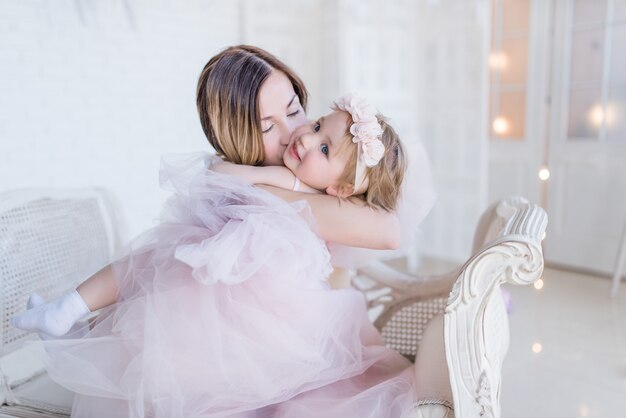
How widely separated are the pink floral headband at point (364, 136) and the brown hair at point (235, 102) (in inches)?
10.1

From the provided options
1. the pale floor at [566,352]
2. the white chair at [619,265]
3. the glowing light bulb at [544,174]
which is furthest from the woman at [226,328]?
the glowing light bulb at [544,174]

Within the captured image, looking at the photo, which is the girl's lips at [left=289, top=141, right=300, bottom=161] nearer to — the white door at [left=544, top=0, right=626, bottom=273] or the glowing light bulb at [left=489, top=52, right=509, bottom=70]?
the white door at [left=544, top=0, right=626, bottom=273]

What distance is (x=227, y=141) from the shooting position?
1464 millimetres

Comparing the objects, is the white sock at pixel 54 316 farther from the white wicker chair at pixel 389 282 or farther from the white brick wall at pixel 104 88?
the white brick wall at pixel 104 88

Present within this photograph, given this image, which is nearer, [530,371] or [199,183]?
[199,183]

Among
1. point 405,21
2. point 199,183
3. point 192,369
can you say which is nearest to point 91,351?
point 192,369

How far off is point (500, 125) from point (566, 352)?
7.82 ft

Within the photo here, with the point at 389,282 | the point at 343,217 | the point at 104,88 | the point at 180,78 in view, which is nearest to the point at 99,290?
the point at 343,217

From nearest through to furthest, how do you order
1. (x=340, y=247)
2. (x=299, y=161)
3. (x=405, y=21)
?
(x=299, y=161) < (x=340, y=247) < (x=405, y=21)

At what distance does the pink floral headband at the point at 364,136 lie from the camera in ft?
4.21

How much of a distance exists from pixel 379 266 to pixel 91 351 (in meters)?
0.98

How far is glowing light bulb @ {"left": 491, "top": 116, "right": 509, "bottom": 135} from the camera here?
473 cm

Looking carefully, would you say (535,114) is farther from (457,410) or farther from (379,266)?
(457,410)

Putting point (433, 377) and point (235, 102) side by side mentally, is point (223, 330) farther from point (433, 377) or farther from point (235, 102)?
point (235, 102)
